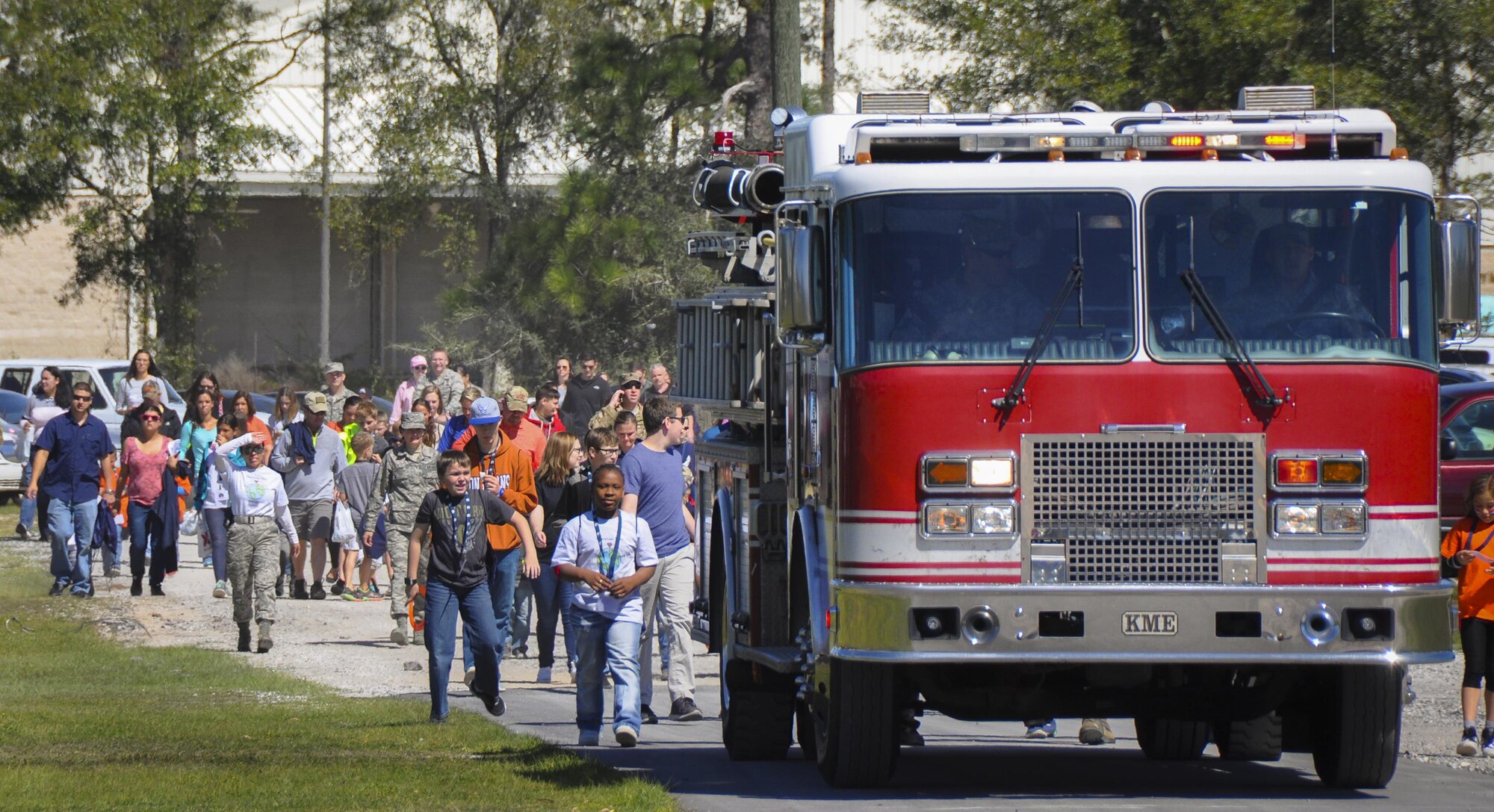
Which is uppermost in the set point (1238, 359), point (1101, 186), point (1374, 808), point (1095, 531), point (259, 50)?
point (259, 50)

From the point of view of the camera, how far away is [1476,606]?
449 inches

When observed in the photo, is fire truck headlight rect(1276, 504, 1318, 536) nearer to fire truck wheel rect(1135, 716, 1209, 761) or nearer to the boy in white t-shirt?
fire truck wheel rect(1135, 716, 1209, 761)

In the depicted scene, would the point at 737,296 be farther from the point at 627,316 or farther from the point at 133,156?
the point at 133,156

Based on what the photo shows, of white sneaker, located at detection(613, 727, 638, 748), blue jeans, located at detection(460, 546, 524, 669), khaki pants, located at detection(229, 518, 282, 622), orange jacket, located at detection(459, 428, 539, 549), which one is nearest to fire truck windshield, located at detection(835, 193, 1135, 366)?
white sneaker, located at detection(613, 727, 638, 748)

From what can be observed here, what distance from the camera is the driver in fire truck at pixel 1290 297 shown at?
8.89 m

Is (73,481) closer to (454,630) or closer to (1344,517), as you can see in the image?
(454,630)

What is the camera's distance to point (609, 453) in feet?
44.2

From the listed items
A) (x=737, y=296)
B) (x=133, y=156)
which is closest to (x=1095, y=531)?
(x=737, y=296)

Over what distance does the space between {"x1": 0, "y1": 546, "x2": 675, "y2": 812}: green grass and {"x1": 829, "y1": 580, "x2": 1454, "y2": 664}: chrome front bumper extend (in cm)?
134

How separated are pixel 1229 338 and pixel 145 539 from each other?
13.3 m

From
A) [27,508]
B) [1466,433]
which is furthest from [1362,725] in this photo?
[27,508]

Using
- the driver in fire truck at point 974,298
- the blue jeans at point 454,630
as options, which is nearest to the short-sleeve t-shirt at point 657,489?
the blue jeans at point 454,630

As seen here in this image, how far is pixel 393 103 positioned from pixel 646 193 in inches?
255

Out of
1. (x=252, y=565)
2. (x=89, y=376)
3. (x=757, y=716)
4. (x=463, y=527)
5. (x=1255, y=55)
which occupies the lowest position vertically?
(x=757, y=716)
